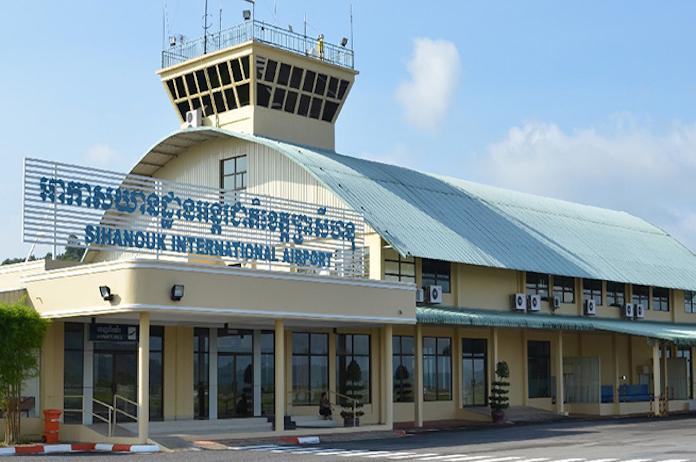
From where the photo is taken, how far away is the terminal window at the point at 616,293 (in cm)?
5200

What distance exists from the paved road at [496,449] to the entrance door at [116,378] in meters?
5.36

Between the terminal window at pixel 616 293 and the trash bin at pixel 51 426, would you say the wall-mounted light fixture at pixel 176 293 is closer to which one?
the trash bin at pixel 51 426

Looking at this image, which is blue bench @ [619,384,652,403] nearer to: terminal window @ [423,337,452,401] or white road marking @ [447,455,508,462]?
terminal window @ [423,337,452,401]

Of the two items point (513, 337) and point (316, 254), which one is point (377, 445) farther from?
point (513, 337)

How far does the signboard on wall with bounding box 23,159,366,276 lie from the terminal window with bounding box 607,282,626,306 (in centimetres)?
1696

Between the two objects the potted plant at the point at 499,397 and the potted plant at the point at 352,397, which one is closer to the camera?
the potted plant at the point at 352,397

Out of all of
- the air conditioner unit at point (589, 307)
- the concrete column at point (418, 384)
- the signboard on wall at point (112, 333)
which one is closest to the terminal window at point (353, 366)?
the concrete column at point (418, 384)

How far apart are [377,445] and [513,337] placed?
17805mm

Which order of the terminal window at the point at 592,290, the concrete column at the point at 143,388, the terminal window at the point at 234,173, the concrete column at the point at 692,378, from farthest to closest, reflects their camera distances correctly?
the concrete column at the point at 692,378 → the terminal window at the point at 592,290 → the terminal window at the point at 234,173 → the concrete column at the point at 143,388

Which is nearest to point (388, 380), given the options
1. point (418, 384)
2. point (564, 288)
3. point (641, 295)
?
point (418, 384)

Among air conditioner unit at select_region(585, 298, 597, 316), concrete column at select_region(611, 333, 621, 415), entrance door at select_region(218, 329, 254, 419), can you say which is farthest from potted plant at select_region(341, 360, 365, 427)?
concrete column at select_region(611, 333, 621, 415)

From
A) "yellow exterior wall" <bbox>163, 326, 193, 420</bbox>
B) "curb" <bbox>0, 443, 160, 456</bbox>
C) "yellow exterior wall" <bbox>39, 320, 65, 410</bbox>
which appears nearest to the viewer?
"curb" <bbox>0, 443, 160, 456</bbox>

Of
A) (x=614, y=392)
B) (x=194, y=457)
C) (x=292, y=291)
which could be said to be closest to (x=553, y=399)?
(x=614, y=392)

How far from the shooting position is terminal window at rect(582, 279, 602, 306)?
5026 centimetres
